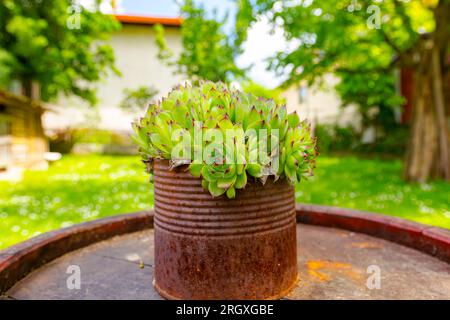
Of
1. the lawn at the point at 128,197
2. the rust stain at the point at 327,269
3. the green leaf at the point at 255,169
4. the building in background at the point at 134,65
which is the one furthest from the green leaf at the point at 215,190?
the building in background at the point at 134,65

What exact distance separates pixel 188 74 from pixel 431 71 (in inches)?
358

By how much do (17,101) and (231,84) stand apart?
15.0m

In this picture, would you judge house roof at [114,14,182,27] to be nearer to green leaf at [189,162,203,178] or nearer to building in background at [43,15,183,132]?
building in background at [43,15,183,132]


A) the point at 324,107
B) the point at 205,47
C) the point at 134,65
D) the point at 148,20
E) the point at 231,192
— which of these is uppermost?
the point at 148,20

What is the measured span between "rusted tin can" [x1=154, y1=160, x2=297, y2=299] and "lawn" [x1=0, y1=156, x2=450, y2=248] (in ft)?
12.9

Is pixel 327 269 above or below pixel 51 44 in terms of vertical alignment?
below

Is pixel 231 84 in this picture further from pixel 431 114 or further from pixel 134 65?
pixel 134 65

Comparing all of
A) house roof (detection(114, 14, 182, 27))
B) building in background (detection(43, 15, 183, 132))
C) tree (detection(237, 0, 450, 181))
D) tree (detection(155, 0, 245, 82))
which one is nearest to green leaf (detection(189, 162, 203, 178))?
tree (detection(237, 0, 450, 181))

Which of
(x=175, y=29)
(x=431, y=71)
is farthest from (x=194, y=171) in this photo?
(x=175, y=29)

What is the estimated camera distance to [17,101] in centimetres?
1473

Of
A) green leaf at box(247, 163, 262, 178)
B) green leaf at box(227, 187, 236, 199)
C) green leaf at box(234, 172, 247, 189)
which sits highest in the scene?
green leaf at box(247, 163, 262, 178)

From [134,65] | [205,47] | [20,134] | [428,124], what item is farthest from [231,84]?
[134,65]

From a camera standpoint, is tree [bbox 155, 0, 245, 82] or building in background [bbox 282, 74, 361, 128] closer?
tree [bbox 155, 0, 245, 82]

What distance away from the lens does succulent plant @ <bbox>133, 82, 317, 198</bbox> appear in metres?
1.84
